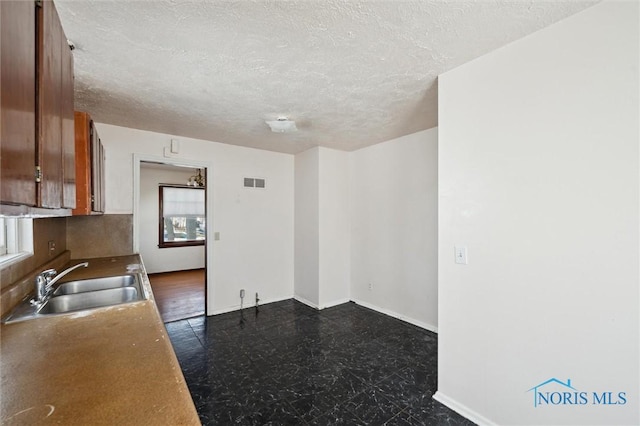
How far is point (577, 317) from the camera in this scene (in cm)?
144

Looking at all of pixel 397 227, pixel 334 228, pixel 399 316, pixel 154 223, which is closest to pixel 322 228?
pixel 334 228

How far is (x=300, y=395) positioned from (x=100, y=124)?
3.46 metres

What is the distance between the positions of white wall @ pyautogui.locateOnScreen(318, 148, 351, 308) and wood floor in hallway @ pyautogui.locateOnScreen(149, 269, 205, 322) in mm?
1860

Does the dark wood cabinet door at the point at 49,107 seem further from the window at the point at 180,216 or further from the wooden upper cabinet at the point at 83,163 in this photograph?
the window at the point at 180,216

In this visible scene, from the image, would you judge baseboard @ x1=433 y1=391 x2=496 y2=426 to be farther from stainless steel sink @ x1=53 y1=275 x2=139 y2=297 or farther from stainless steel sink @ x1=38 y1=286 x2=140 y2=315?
stainless steel sink @ x1=53 y1=275 x2=139 y2=297

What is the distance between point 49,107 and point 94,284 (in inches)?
69.4

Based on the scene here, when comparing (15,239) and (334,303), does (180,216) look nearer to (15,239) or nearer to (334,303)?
(334,303)

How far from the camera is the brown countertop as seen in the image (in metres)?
0.77

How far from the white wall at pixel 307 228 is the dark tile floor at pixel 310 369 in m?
0.54

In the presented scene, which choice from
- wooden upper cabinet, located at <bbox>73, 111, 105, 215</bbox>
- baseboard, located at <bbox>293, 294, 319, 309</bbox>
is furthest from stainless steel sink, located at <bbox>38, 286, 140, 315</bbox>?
baseboard, located at <bbox>293, 294, 319, 309</bbox>

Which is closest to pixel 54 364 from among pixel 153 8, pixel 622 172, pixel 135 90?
pixel 153 8

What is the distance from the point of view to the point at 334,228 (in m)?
4.22

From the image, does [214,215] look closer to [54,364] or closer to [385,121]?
[385,121]

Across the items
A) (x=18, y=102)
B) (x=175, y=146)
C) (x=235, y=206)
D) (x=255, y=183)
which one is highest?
(x=175, y=146)
